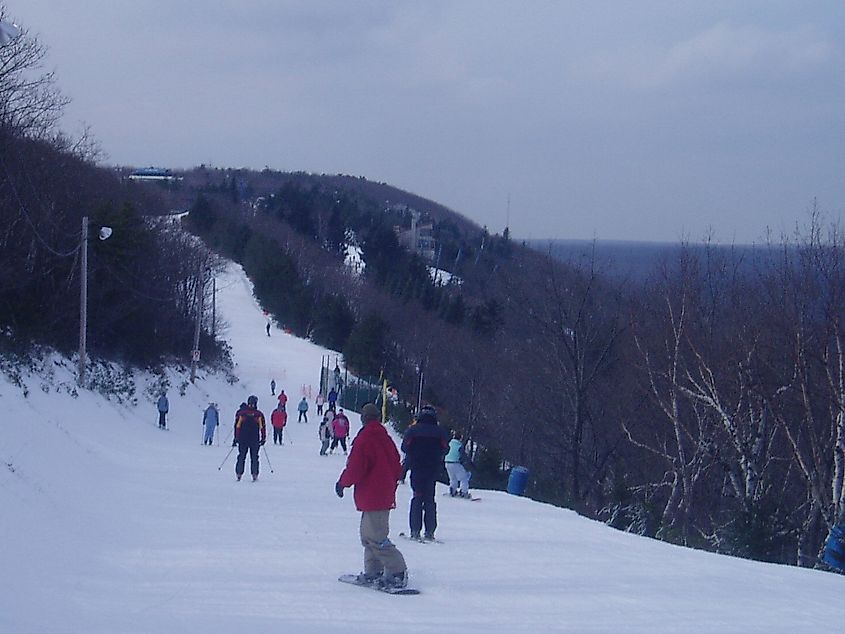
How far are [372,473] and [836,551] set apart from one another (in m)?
8.98

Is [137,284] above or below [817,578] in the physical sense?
above

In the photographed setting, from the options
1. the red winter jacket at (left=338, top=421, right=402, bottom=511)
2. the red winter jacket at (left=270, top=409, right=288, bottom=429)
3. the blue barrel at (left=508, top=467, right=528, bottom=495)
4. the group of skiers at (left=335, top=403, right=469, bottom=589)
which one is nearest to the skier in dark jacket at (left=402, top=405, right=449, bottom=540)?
the group of skiers at (left=335, top=403, right=469, bottom=589)

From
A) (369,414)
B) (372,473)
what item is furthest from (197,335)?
(372,473)

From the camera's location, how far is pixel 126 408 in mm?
31234

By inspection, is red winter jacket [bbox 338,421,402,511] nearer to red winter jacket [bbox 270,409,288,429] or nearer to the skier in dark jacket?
the skier in dark jacket

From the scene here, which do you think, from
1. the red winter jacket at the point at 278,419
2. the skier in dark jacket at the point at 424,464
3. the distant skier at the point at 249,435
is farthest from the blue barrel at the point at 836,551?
the red winter jacket at the point at 278,419

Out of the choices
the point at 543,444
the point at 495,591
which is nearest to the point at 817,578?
the point at 495,591

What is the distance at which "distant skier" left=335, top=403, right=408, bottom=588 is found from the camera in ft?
28.6

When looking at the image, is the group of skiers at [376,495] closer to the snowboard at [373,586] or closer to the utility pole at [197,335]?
the snowboard at [373,586]

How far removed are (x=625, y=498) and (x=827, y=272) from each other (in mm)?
8012

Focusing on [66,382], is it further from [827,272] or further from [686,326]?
[827,272]

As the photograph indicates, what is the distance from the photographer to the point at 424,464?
38.4ft

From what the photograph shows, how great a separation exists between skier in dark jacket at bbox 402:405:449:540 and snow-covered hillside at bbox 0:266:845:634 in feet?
1.13

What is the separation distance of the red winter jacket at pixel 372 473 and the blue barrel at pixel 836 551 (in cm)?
870
